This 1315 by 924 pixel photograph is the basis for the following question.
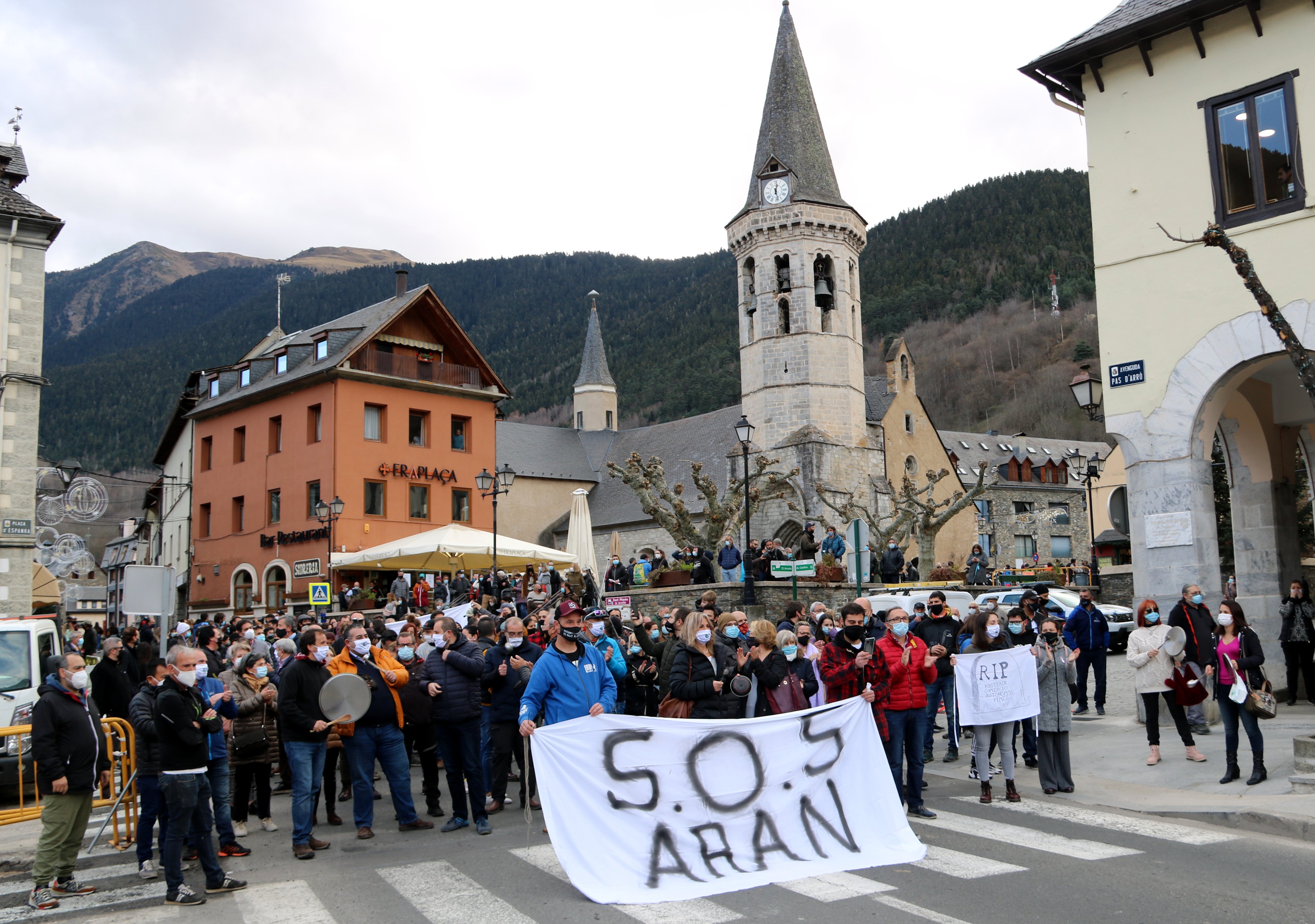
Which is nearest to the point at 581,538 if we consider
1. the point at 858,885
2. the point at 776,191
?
the point at 858,885

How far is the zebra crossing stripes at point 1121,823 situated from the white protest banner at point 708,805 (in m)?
1.83

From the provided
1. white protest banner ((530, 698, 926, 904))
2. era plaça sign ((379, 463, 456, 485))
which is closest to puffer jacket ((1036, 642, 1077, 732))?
white protest banner ((530, 698, 926, 904))

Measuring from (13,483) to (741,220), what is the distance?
32.0m

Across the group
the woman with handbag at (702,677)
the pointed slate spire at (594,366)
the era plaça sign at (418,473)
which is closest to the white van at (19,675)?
the woman with handbag at (702,677)

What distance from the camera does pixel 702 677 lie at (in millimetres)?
8820

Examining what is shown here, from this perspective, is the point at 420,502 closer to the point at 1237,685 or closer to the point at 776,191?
the point at 776,191

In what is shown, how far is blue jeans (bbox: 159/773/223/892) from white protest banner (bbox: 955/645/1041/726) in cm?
677

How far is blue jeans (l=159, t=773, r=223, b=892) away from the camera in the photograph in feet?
24.4

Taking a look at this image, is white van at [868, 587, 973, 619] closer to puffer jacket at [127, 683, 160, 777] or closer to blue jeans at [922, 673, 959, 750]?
blue jeans at [922, 673, 959, 750]

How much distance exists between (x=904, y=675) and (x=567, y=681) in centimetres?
303

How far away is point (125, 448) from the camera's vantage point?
110 metres

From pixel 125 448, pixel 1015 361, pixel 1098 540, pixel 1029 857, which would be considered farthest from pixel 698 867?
pixel 1015 361

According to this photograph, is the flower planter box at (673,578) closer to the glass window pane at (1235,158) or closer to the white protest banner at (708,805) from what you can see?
the glass window pane at (1235,158)

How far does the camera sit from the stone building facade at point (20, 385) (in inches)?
1050
